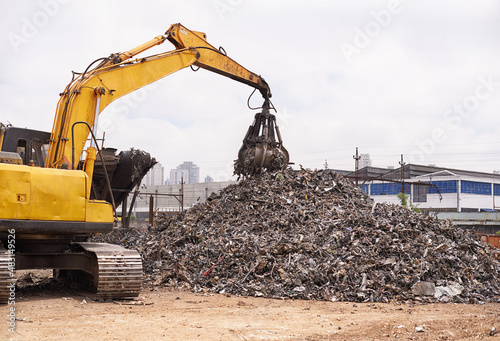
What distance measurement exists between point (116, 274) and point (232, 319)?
6.55ft

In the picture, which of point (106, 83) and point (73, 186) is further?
point (106, 83)

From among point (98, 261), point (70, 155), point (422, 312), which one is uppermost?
point (70, 155)

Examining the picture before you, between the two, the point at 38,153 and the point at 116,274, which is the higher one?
the point at 38,153

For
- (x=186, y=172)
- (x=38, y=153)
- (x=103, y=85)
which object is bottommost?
(x=38, y=153)

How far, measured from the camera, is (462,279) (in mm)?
8531

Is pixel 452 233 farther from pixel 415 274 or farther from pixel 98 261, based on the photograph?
pixel 98 261

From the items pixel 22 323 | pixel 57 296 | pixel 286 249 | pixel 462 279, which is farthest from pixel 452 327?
pixel 57 296

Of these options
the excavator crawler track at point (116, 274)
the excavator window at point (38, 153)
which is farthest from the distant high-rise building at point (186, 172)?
the excavator crawler track at point (116, 274)

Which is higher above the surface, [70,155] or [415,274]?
[70,155]

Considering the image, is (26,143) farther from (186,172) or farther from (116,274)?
(186,172)

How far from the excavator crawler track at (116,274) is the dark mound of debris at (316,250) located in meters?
1.62

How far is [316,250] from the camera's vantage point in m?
8.92

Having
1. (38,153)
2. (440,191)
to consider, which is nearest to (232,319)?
(38,153)

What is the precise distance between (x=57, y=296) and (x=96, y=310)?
4.78ft
